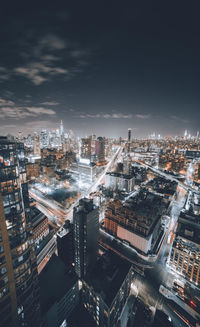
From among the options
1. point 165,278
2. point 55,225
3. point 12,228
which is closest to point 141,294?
point 165,278

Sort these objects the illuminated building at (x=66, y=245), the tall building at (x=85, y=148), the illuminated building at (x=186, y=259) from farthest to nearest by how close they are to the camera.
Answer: the tall building at (x=85, y=148)
the illuminated building at (x=66, y=245)
the illuminated building at (x=186, y=259)

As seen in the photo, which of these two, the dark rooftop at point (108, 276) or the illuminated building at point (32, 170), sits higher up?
the illuminated building at point (32, 170)

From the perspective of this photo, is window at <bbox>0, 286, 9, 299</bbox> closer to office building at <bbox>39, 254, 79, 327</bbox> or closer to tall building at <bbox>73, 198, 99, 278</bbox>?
office building at <bbox>39, 254, 79, 327</bbox>

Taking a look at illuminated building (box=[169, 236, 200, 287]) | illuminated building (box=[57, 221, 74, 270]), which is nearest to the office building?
illuminated building (box=[57, 221, 74, 270])

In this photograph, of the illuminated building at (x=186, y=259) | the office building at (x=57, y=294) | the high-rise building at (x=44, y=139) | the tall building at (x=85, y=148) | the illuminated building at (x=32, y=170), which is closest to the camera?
the office building at (x=57, y=294)

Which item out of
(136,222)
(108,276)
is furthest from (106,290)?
(136,222)

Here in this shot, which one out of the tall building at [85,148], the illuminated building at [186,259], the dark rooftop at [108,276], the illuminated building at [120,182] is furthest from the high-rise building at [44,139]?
the illuminated building at [186,259]

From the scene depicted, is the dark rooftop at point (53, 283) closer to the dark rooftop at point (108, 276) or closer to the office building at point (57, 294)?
the office building at point (57, 294)
